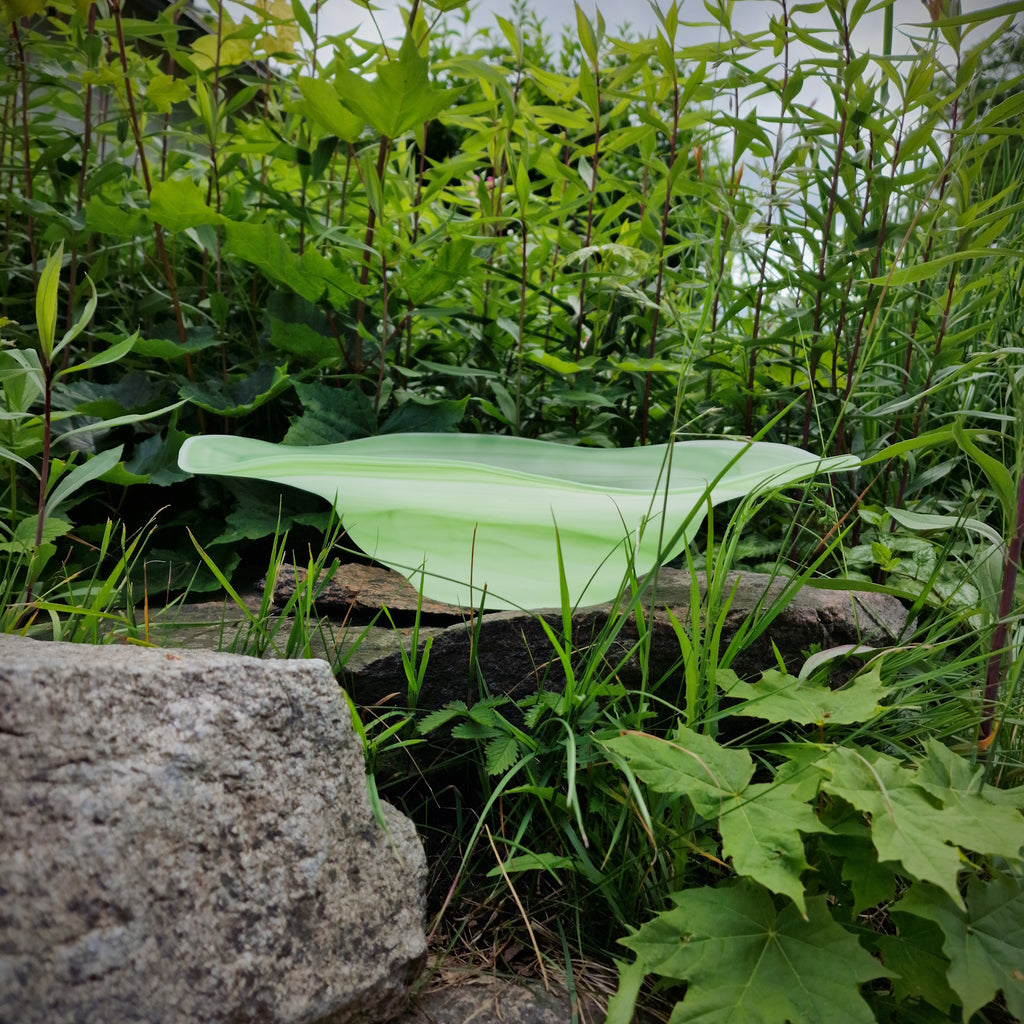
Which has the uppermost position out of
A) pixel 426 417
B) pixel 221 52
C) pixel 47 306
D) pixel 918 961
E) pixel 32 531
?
pixel 221 52

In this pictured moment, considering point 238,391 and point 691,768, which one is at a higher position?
point 238,391

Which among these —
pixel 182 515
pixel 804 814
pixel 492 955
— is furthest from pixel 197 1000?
pixel 182 515

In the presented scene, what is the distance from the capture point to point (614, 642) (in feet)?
3.71

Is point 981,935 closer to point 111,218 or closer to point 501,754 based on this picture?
point 501,754

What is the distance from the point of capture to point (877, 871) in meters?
0.79

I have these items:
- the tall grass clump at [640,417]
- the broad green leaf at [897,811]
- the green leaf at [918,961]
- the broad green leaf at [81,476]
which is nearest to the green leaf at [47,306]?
the tall grass clump at [640,417]

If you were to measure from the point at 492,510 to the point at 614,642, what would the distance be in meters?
0.26

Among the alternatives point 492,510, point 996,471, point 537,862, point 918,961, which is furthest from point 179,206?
point 918,961

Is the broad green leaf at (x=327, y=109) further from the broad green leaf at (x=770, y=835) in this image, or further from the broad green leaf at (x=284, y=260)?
the broad green leaf at (x=770, y=835)

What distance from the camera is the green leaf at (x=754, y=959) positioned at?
2.29ft

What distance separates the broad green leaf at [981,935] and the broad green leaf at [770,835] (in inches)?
5.0

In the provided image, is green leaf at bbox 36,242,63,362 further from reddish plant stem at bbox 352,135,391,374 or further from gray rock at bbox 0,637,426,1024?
reddish plant stem at bbox 352,135,391,374

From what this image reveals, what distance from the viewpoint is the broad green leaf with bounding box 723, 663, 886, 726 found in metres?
0.87

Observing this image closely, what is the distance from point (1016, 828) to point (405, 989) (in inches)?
24.1
